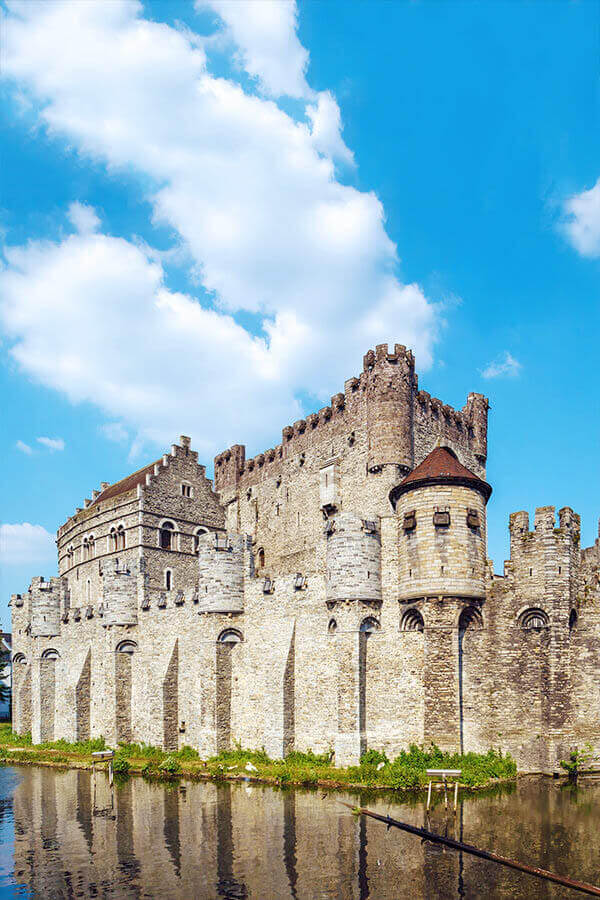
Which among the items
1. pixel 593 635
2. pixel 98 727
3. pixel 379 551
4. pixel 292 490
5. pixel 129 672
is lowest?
pixel 98 727

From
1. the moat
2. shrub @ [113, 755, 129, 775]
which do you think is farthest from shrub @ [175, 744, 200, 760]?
the moat

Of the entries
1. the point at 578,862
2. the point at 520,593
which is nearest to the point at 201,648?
the point at 520,593

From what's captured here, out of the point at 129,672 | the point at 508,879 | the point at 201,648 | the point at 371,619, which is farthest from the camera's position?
the point at 129,672

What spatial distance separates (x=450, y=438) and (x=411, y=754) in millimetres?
18932

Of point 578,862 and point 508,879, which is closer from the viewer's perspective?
point 508,879

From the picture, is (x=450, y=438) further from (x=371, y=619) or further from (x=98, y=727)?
(x=98, y=727)

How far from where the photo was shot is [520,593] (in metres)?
29.9

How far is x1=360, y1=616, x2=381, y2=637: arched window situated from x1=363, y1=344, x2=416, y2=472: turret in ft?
31.6

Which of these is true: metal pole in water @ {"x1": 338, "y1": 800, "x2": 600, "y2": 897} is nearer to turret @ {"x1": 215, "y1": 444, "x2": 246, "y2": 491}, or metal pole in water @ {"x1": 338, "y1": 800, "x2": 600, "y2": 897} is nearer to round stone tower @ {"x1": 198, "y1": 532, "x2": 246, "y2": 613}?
round stone tower @ {"x1": 198, "y1": 532, "x2": 246, "y2": 613}

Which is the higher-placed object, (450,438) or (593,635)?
(450,438)

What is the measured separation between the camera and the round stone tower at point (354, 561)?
31094 mm

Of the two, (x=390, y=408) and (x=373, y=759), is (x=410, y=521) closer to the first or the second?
(x=373, y=759)

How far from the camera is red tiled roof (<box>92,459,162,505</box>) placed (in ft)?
172

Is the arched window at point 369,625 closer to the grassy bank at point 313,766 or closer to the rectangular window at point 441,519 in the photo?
the grassy bank at point 313,766
